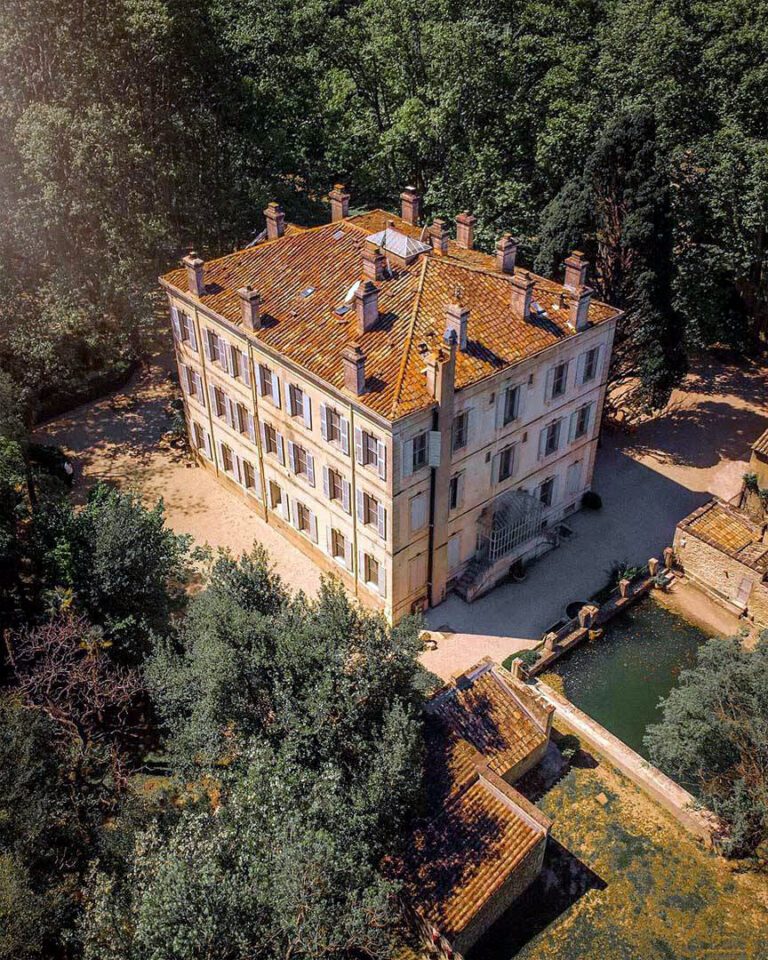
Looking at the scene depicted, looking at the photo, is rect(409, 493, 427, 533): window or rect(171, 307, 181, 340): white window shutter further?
rect(171, 307, 181, 340): white window shutter

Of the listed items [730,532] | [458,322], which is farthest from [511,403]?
[730,532]

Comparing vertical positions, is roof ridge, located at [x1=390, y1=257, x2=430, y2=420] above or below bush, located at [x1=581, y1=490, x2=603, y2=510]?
above

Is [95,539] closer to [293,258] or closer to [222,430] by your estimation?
[222,430]

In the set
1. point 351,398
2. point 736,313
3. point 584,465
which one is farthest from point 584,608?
point 736,313

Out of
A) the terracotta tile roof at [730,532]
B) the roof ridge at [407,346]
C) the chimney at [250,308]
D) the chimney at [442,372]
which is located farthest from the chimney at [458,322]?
the terracotta tile roof at [730,532]

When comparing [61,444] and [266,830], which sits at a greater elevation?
[266,830]

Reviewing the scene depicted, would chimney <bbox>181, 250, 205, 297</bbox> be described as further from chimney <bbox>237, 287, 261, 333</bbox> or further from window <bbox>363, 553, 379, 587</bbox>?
window <bbox>363, 553, 379, 587</bbox>

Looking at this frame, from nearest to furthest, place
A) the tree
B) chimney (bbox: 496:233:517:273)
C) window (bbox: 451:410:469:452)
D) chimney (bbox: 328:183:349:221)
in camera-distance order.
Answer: the tree → window (bbox: 451:410:469:452) → chimney (bbox: 496:233:517:273) → chimney (bbox: 328:183:349:221)

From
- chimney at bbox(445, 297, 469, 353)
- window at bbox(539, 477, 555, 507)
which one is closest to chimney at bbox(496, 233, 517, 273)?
chimney at bbox(445, 297, 469, 353)
